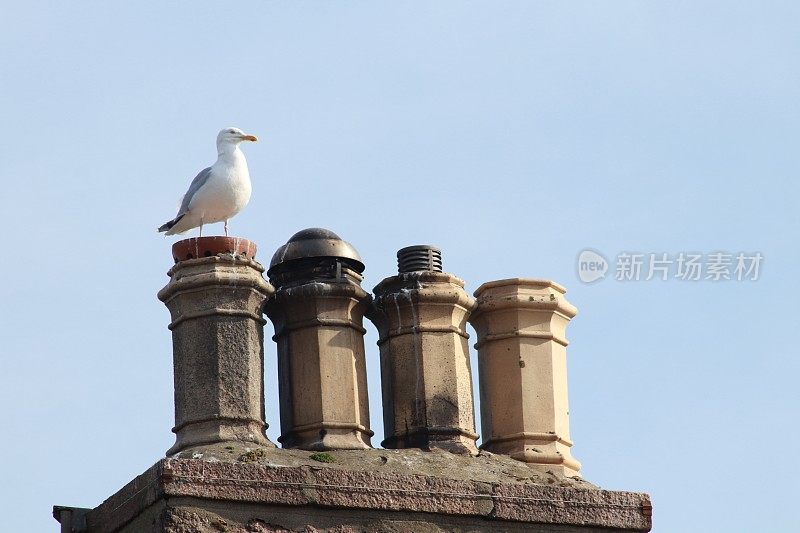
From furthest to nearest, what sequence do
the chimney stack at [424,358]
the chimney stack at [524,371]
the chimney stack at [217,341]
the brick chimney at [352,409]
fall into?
the chimney stack at [524,371]
the chimney stack at [424,358]
the chimney stack at [217,341]
the brick chimney at [352,409]

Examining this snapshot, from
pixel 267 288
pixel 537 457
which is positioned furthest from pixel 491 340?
pixel 267 288

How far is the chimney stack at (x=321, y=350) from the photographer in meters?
11.7

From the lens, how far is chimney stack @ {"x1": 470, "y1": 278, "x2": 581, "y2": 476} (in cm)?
1227

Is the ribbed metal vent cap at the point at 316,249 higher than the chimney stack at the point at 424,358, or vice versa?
the ribbed metal vent cap at the point at 316,249

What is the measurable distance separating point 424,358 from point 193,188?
6.06 feet

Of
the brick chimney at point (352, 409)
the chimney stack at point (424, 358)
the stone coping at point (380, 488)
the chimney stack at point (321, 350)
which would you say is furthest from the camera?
the chimney stack at point (424, 358)

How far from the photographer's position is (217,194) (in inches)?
478

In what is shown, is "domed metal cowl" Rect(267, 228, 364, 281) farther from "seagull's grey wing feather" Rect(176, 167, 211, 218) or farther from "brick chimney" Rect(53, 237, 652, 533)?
"seagull's grey wing feather" Rect(176, 167, 211, 218)

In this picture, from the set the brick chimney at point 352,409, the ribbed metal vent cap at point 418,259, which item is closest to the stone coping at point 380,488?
the brick chimney at point 352,409

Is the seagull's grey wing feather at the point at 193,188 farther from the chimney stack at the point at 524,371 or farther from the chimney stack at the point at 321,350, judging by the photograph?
the chimney stack at the point at 524,371

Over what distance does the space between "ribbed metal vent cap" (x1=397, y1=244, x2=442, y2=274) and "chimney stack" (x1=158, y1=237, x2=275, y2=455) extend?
106cm

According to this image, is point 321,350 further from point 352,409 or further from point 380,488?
point 380,488

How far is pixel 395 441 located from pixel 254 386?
1.10 meters

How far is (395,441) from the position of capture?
474 inches
